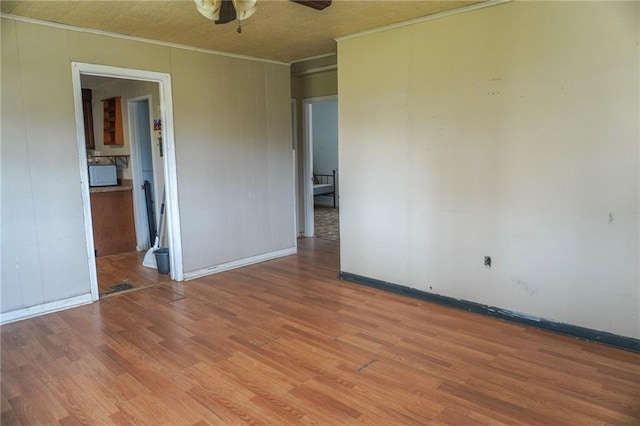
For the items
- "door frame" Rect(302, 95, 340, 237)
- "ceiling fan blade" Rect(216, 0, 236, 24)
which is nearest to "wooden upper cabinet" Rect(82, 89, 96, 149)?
"door frame" Rect(302, 95, 340, 237)

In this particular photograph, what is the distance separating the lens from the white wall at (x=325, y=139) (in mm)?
10352

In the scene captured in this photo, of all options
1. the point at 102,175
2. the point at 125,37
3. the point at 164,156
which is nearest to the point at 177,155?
the point at 164,156

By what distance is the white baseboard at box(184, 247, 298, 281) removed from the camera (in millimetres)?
4645

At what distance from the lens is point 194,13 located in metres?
3.31

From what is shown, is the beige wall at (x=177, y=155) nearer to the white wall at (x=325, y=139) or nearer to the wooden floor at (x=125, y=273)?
the wooden floor at (x=125, y=273)

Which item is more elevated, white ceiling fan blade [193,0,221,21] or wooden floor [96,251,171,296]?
white ceiling fan blade [193,0,221,21]

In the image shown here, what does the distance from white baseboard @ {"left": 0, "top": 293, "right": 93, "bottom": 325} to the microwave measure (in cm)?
220

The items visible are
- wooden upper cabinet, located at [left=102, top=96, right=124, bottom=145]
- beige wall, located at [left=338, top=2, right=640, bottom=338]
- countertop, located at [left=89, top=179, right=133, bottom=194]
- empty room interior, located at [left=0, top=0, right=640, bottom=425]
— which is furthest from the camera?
wooden upper cabinet, located at [left=102, top=96, right=124, bottom=145]

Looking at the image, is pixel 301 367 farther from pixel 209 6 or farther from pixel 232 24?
pixel 232 24

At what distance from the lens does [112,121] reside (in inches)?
240

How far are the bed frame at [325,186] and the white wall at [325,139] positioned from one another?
107 millimetres

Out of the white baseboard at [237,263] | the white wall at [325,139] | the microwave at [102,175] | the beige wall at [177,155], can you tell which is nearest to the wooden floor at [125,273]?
the white baseboard at [237,263]

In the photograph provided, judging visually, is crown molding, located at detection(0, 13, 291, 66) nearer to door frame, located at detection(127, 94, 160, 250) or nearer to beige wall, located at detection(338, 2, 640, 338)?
beige wall, located at detection(338, 2, 640, 338)

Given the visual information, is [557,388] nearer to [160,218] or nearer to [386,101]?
[386,101]
